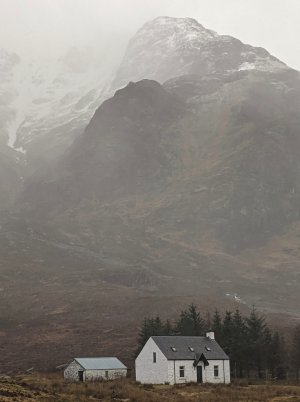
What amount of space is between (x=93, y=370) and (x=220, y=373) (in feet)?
46.7

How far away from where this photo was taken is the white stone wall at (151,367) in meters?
68.5

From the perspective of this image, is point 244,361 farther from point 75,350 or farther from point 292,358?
point 75,350

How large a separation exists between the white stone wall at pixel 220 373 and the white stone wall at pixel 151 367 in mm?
5094

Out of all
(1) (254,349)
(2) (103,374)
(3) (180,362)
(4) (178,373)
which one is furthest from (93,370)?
(1) (254,349)

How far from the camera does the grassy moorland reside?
5009cm

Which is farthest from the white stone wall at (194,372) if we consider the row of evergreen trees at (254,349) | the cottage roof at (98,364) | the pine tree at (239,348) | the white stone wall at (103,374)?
the cottage roof at (98,364)

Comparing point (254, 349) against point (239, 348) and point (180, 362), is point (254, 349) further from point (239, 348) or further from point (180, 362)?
A: point (180, 362)

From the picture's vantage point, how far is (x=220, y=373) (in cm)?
7125

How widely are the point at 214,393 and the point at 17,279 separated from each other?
13783 cm

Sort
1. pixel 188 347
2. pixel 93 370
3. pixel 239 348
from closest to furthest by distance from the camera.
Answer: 1. pixel 188 347
2. pixel 93 370
3. pixel 239 348

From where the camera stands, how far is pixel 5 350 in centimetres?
12262

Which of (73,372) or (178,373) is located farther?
(73,372)

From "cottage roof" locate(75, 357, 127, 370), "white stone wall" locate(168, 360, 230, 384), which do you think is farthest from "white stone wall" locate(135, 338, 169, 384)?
"cottage roof" locate(75, 357, 127, 370)

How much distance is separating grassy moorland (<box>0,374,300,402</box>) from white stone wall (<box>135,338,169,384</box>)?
126 inches
